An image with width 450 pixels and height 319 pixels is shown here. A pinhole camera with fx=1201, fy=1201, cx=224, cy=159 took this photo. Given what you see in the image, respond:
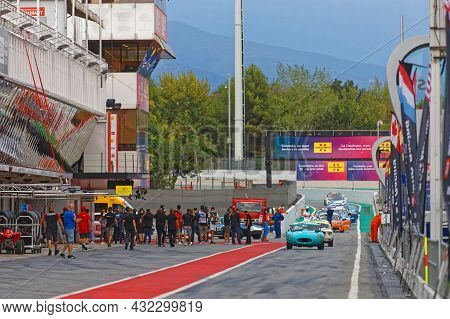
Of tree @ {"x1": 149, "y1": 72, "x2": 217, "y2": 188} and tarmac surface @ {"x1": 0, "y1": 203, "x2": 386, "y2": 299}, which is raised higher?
tree @ {"x1": 149, "y1": 72, "x2": 217, "y2": 188}

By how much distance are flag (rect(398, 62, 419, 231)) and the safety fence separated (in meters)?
0.70

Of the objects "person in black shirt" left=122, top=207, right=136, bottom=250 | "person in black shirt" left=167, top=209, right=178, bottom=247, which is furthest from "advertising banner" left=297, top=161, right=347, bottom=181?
"person in black shirt" left=122, top=207, right=136, bottom=250

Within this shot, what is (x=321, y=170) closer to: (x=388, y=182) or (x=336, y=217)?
(x=336, y=217)

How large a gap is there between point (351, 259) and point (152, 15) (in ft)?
170

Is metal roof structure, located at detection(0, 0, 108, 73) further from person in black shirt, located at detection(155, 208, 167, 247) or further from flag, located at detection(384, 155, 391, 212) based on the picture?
flag, located at detection(384, 155, 391, 212)

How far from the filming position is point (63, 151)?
6241 cm

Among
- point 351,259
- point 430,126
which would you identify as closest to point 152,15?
point 351,259

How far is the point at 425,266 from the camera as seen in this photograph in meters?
19.5

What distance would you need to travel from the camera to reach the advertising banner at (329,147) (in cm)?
12069

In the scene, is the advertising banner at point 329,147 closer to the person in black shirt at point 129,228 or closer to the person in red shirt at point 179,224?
the person in red shirt at point 179,224

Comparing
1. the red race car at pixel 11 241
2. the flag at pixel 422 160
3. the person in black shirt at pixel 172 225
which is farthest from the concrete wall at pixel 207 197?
the flag at pixel 422 160

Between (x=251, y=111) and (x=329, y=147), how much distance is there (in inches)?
1041

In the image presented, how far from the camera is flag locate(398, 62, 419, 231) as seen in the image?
72.3 feet
